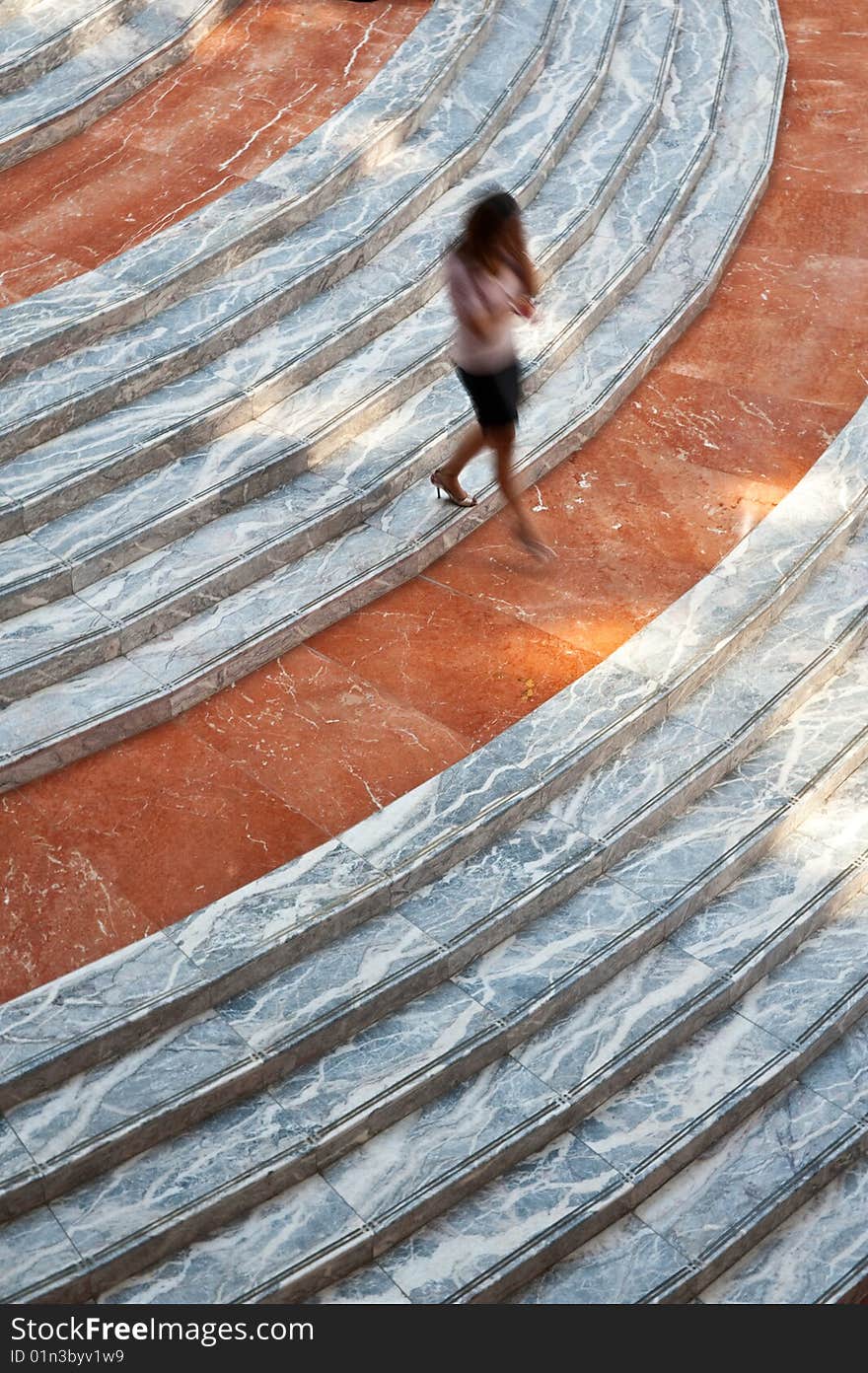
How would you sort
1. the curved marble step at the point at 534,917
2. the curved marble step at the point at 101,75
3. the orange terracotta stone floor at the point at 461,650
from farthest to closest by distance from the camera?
1. the curved marble step at the point at 101,75
2. the orange terracotta stone floor at the point at 461,650
3. the curved marble step at the point at 534,917

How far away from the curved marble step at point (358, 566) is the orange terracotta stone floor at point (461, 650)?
3.7 inches

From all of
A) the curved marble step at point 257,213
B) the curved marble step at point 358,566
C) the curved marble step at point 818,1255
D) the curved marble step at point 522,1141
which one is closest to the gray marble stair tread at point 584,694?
the curved marble step at point 522,1141

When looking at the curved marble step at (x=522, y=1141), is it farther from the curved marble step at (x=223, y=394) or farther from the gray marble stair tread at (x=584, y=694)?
the curved marble step at (x=223, y=394)

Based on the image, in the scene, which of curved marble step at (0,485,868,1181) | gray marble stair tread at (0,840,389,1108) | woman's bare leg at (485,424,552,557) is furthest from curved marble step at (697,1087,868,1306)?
woman's bare leg at (485,424,552,557)

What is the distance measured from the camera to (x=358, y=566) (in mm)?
5957

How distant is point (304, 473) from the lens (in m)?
6.25

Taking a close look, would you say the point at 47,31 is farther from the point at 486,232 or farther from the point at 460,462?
the point at 486,232

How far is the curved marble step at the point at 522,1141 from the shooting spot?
4.27 metres

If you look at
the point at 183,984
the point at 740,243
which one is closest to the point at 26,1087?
the point at 183,984

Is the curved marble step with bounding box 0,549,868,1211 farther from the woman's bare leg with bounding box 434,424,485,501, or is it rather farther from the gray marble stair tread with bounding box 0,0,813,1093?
the woman's bare leg with bounding box 434,424,485,501

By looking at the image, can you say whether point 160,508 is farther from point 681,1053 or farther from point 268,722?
point 681,1053

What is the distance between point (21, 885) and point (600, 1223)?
2.12 m

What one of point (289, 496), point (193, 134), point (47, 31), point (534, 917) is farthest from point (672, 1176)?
point (47, 31)

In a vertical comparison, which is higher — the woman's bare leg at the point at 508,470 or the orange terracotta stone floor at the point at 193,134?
the orange terracotta stone floor at the point at 193,134
